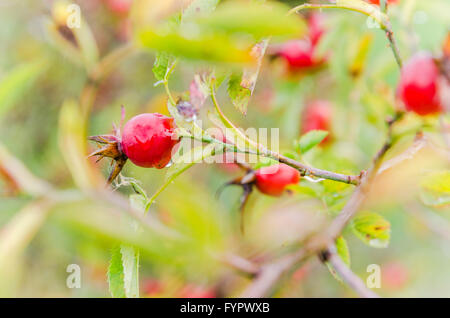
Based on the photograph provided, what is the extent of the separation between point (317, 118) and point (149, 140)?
99cm

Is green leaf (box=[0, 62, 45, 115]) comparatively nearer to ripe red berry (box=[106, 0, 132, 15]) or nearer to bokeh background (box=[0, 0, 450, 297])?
bokeh background (box=[0, 0, 450, 297])

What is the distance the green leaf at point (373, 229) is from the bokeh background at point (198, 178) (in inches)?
1.5

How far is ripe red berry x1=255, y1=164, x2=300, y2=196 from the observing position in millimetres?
841

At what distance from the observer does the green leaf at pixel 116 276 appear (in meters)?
0.56

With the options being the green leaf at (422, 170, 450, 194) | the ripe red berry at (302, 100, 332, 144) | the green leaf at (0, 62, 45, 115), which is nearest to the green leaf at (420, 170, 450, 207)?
the green leaf at (422, 170, 450, 194)

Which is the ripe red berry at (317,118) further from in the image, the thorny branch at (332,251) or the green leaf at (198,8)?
the green leaf at (198,8)

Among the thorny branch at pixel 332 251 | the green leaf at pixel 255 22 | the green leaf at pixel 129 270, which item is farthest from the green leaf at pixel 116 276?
the green leaf at pixel 255 22

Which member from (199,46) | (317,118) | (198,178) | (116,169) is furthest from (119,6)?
(199,46)

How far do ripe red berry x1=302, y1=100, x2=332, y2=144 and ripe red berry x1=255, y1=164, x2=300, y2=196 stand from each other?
646 mm

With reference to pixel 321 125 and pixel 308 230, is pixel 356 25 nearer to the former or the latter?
pixel 321 125

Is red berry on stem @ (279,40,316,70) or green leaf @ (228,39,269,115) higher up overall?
red berry on stem @ (279,40,316,70)

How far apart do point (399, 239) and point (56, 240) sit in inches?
51.4

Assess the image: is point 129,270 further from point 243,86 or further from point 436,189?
point 436,189
